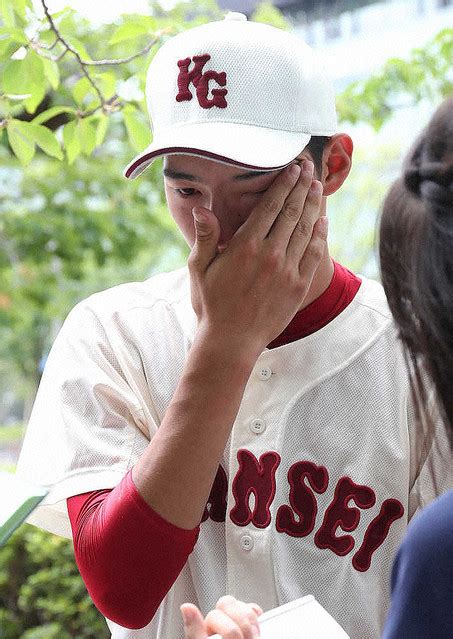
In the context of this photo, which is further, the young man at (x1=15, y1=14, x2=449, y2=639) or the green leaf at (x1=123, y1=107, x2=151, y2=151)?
the green leaf at (x1=123, y1=107, x2=151, y2=151)

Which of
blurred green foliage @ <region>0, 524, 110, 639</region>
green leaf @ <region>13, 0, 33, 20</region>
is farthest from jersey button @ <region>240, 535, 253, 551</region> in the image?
blurred green foliage @ <region>0, 524, 110, 639</region>

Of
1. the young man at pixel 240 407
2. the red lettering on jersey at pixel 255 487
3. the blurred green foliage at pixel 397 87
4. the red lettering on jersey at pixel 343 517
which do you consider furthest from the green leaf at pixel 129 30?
the blurred green foliage at pixel 397 87

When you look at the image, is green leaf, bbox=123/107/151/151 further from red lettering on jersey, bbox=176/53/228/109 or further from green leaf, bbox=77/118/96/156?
red lettering on jersey, bbox=176/53/228/109

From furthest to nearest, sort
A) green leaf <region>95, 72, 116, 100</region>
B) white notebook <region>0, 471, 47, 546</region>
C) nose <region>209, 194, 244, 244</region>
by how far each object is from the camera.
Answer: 1. green leaf <region>95, 72, 116, 100</region>
2. nose <region>209, 194, 244, 244</region>
3. white notebook <region>0, 471, 47, 546</region>

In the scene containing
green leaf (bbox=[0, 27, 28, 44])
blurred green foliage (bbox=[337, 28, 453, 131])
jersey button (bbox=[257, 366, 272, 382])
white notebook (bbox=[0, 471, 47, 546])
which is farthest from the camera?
blurred green foliage (bbox=[337, 28, 453, 131])

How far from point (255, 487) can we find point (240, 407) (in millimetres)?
144

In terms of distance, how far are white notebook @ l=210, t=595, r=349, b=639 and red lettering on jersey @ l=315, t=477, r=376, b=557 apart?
12.7 inches

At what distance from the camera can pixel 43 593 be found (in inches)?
145

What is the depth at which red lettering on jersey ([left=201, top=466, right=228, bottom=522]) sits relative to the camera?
152 centimetres

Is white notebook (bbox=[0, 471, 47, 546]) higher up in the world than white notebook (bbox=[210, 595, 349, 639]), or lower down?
higher up

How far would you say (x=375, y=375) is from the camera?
1549mm

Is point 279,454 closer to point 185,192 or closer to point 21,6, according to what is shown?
point 185,192

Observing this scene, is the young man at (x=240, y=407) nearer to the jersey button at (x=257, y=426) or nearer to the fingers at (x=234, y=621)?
the jersey button at (x=257, y=426)

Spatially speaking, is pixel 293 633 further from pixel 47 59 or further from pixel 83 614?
pixel 83 614
